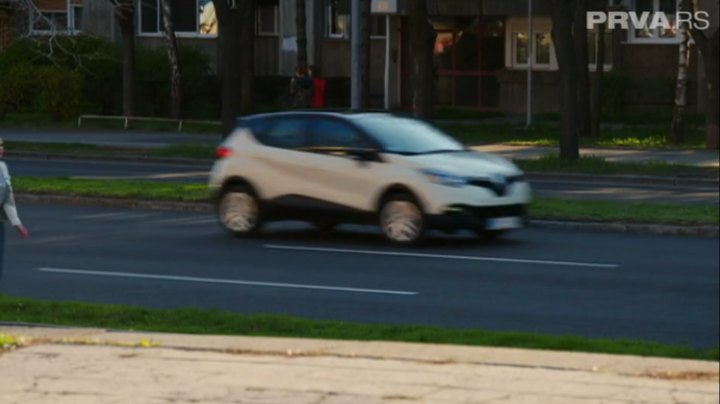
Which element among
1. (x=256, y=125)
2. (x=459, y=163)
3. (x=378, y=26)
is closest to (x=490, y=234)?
(x=459, y=163)

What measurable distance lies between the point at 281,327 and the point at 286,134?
27.5ft

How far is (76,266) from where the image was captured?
17.5m

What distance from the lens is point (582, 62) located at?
37969 mm

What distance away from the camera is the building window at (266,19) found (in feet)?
196

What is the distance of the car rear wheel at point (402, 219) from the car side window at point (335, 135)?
87cm

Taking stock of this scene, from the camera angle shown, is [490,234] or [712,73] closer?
[490,234]

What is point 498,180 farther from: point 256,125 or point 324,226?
point 256,125

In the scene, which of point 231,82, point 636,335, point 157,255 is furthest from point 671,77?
point 636,335

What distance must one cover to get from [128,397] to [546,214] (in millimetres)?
12795

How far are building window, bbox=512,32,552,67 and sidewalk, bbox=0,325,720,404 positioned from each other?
42823mm

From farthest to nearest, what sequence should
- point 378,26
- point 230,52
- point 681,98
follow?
point 378,26 → point 681,98 → point 230,52

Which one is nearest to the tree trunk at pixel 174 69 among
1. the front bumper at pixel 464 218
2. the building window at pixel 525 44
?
the building window at pixel 525 44

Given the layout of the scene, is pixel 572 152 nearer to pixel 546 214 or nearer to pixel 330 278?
pixel 546 214

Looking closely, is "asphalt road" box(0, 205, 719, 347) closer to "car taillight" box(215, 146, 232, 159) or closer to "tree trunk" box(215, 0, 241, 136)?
"car taillight" box(215, 146, 232, 159)
